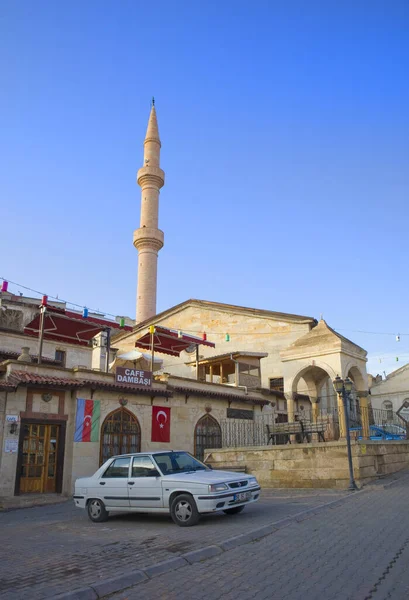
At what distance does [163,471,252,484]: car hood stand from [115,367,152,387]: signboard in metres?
8.90

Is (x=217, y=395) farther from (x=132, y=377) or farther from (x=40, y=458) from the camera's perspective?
(x=40, y=458)

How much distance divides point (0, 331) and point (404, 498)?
21.0 meters

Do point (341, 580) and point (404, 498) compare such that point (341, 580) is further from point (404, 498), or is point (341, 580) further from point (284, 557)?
point (404, 498)

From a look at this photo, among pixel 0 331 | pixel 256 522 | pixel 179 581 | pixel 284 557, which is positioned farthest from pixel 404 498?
pixel 0 331

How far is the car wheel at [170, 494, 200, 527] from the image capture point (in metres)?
8.92

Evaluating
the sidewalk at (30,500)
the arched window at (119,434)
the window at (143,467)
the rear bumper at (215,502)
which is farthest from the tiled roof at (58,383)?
the rear bumper at (215,502)

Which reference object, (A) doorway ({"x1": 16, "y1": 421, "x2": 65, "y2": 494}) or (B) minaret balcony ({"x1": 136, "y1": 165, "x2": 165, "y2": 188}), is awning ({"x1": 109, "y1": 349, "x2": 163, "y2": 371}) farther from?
(B) minaret balcony ({"x1": 136, "y1": 165, "x2": 165, "y2": 188})

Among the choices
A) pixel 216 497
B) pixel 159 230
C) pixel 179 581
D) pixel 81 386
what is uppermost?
pixel 159 230

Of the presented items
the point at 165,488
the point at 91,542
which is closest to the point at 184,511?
the point at 165,488

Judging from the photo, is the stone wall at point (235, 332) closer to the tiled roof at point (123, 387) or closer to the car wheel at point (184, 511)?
the tiled roof at point (123, 387)

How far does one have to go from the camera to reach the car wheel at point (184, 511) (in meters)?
8.92

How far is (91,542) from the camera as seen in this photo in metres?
7.93

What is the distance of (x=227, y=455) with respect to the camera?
17.2 metres

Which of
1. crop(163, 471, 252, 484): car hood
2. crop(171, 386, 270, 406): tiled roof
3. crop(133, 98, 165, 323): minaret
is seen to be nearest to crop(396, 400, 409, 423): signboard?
crop(171, 386, 270, 406): tiled roof
